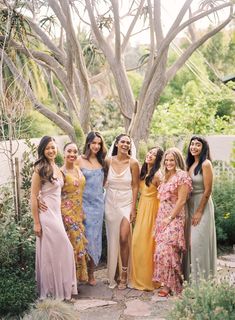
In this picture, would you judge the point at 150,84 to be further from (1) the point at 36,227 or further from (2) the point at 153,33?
(1) the point at 36,227

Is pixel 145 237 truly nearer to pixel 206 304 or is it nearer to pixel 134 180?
pixel 134 180

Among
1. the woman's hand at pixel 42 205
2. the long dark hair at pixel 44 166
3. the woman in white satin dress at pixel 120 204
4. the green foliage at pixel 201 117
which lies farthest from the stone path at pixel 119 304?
the green foliage at pixel 201 117

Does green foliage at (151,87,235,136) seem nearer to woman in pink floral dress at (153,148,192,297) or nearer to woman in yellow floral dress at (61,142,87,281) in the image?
woman in pink floral dress at (153,148,192,297)

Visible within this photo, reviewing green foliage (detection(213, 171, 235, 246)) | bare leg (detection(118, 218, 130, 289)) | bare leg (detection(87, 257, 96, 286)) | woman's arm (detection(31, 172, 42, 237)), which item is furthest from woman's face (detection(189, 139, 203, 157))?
green foliage (detection(213, 171, 235, 246))

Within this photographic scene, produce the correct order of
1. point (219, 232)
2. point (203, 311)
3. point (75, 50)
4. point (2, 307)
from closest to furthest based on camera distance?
point (203, 311) < point (2, 307) < point (219, 232) < point (75, 50)

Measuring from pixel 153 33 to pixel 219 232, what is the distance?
426 centimetres

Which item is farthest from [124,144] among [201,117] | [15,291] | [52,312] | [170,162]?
[201,117]

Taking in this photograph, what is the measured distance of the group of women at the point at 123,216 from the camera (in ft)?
17.1

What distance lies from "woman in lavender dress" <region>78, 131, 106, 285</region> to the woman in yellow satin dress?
41 cm

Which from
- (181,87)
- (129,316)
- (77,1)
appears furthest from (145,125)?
(181,87)

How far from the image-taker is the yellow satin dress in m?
5.68

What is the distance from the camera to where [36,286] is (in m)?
5.25

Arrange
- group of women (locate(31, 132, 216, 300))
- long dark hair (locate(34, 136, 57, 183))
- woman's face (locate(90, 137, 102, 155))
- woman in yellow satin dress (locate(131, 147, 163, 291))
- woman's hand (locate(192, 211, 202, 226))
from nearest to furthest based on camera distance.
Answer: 1. long dark hair (locate(34, 136, 57, 183))
2. group of women (locate(31, 132, 216, 300))
3. woman's hand (locate(192, 211, 202, 226))
4. woman's face (locate(90, 137, 102, 155))
5. woman in yellow satin dress (locate(131, 147, 163, 291))

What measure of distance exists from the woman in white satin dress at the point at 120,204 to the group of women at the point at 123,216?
0.03 feet
